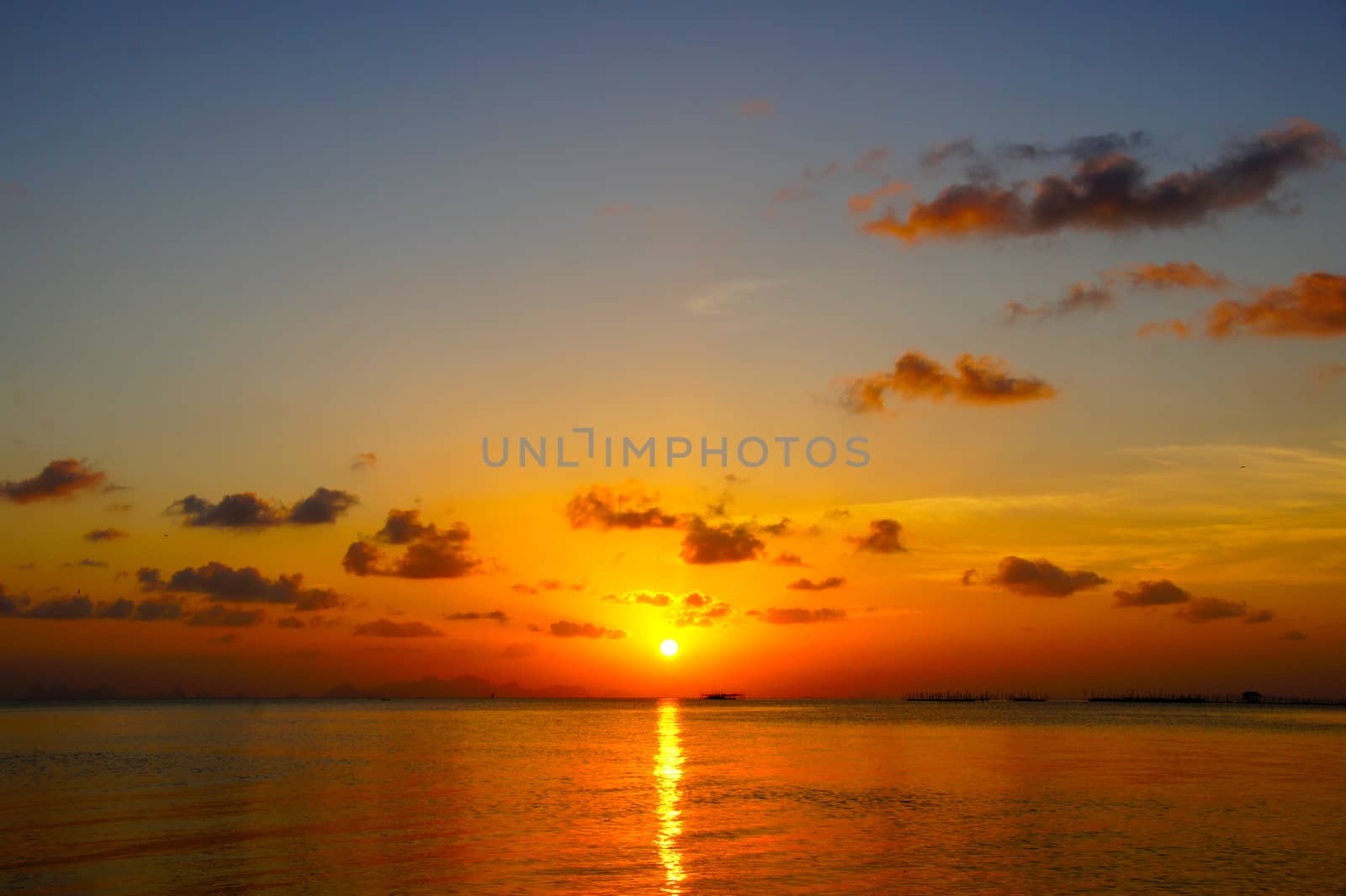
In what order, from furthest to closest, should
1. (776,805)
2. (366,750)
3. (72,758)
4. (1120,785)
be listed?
(366,750) < (72,758) < (1120,785) < (776,805)

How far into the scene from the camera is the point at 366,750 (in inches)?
4107

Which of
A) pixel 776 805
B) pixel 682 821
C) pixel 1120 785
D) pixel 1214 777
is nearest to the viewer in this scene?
pixel 682 821

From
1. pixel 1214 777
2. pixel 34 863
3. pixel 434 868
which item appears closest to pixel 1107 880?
pixel 434 868

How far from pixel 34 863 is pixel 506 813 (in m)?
22.1

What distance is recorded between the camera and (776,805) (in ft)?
192

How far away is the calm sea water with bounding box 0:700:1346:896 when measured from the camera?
38.0 m

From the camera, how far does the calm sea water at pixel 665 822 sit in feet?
125

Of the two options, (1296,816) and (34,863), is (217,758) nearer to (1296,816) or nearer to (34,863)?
(34,863)

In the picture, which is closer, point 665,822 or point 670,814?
point 665,822

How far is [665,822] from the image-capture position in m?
51.9

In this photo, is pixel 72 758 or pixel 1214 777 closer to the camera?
pixel 1214 777

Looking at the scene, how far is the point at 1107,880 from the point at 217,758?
→ 247 ft

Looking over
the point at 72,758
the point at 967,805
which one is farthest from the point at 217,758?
the point at 967,805

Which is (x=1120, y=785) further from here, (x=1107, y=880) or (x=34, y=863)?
(x=34, y=863)
